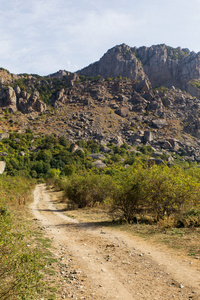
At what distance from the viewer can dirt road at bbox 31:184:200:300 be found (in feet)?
17.0

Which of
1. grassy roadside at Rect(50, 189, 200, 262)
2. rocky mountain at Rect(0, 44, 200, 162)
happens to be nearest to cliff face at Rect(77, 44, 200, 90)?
rocky mountain at Rect(0, 44, 200, 162)

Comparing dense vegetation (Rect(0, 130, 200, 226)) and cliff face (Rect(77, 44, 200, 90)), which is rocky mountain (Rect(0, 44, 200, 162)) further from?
dense vegetation (Rect(0, 130, 200, 226))

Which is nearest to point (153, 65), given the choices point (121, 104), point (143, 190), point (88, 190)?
point (121, 104)

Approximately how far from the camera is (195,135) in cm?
10506

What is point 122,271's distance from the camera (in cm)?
661

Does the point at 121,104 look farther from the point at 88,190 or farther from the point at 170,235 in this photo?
the point at 170,235

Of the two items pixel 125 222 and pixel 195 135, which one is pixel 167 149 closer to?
pixel 195 135

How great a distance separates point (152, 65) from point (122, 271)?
17573 centimetres

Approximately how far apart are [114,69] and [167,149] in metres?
95.7

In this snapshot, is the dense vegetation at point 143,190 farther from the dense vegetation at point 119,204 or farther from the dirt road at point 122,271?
the dirt road at point 122,271

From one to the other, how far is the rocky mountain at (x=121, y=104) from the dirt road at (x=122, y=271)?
83636 mm

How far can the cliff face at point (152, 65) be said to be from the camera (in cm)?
14862

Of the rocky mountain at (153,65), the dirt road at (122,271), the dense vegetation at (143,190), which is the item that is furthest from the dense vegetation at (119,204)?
the rocky mountain at (153,65)

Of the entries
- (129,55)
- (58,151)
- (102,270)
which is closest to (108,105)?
(58,151)
